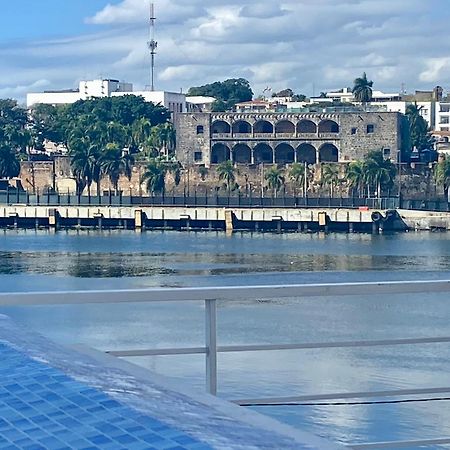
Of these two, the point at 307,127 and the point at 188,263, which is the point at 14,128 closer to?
the point at 307,127

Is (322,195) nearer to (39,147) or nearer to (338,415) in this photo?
(39,147)

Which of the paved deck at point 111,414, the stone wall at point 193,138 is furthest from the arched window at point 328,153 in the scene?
the paved deck at point 111,414

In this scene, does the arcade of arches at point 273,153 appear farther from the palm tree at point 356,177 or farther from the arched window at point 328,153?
the palm tree at point 356,177

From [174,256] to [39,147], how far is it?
22.6 m

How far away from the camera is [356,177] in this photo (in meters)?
37.5

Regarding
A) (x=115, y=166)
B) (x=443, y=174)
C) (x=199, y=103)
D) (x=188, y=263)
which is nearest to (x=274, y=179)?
(x=443, y=174)

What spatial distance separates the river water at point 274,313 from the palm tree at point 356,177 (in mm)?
5155

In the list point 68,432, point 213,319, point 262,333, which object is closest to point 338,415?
point 213,319

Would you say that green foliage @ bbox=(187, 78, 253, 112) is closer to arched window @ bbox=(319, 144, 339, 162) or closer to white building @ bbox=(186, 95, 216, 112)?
white building @ bbox=(186, 95, 216, 112)

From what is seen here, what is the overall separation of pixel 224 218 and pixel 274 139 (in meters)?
6.48

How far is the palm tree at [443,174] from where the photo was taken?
126 feet

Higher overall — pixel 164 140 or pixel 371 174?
pixel 164 140

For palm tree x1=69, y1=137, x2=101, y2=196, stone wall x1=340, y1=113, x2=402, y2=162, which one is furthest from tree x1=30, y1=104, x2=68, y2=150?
stone wall x1=340, y1=113, x2=402, y2=162

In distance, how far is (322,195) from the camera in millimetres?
38219
